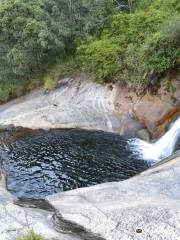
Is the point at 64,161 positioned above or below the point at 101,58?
below

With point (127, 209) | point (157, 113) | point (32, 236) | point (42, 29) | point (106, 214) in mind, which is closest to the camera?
point (32, 236)

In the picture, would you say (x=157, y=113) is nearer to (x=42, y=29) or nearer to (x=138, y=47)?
(x=138, y=47)

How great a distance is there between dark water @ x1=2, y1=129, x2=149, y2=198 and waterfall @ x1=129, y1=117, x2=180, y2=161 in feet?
2.02

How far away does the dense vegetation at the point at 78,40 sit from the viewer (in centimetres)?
2795

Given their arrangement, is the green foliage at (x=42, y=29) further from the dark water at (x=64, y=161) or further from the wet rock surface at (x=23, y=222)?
the wet rock surface at (x=23, y=222)

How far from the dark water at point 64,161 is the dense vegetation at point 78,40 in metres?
5.12

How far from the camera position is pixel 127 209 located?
12477 millimetres

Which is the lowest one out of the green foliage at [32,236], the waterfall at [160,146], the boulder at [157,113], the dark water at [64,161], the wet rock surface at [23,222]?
the dark water at [64,161]

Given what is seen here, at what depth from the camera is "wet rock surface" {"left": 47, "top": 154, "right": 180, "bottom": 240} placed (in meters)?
11.2

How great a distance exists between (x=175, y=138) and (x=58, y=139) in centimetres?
714

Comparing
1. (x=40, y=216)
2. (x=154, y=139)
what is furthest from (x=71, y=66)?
(x=40, y=216)

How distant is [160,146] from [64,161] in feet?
17.3

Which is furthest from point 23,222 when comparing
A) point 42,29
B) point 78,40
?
point 78,40

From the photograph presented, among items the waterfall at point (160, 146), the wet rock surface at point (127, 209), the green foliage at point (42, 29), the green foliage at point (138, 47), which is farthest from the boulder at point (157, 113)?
the green foliage at point (42, 29)
